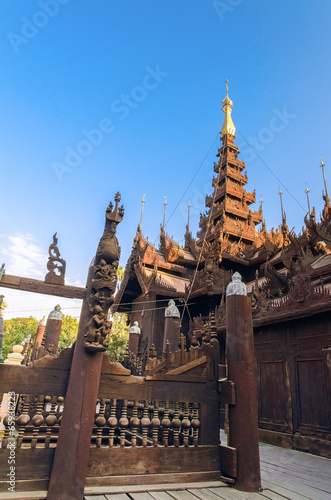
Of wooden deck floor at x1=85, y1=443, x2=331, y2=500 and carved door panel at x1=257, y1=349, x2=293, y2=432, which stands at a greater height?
carved door panel at x1=257, y1=349, x2=293, y2=432

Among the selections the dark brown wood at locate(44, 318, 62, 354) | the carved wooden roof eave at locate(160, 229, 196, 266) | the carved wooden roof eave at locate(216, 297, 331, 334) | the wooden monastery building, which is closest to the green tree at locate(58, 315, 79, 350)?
the wooden monastery building

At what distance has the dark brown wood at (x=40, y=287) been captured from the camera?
3203 millimetres

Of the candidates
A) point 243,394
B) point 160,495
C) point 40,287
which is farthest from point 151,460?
point 40,287

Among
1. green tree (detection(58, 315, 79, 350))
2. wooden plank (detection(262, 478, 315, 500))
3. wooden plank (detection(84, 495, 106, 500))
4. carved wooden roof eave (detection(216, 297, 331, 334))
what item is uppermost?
green tree (detection(58, 315, 79, 350))

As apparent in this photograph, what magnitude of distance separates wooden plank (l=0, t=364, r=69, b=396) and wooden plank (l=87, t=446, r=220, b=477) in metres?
0.75

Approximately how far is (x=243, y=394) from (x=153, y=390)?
108cm

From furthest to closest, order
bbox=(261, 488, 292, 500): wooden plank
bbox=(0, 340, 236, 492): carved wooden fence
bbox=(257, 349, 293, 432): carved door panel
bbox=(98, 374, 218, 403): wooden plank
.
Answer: bbox=(257, 349, 293, 432): carved door panel → bbox=(98, 374, 218, 403): wooden plank → bbox=(261, 488, 292, 500): wooden plank → bbox=(0, 340, 236, 492): carved wooden fence

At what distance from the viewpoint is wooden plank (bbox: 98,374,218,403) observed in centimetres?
334

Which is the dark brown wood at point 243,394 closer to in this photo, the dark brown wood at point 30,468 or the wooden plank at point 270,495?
the wooden plank at point 270,495

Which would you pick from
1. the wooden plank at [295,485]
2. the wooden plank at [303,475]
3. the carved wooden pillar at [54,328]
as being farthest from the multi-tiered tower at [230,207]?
the wooden plank at [295,485]

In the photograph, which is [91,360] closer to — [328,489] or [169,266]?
[328,489]

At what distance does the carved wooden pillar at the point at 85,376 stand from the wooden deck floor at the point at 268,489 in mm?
287

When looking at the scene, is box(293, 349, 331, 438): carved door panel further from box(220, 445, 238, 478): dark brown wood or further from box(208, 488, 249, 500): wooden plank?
box(208, 488, 249, 500): wooden plank

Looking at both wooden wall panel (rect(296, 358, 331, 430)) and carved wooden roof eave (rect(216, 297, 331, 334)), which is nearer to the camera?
wooden wall panel (rect(296, 358, 331, 430))
